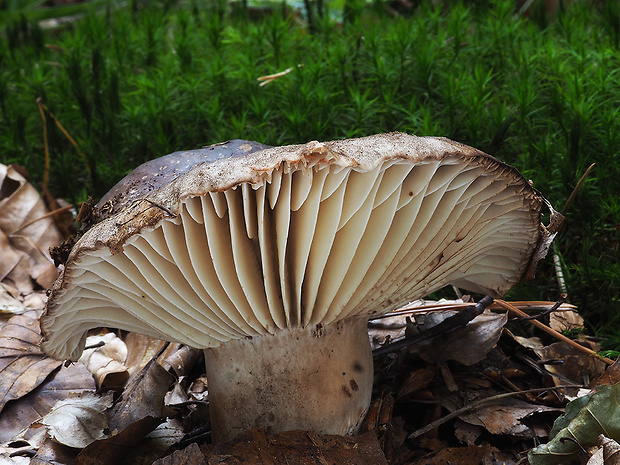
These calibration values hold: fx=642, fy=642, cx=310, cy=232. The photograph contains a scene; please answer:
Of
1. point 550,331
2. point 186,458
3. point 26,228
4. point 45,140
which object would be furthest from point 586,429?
point 45,140

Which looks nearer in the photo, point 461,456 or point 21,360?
point 461,456

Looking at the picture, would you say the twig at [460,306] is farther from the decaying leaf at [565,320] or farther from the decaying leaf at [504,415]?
the decaying leaf at [504,415]

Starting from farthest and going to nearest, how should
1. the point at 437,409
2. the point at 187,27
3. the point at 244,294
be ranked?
the point at 187,27
the point at 437,409
the point at 244,294

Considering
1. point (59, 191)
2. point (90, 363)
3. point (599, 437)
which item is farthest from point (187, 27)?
point (599, 437)

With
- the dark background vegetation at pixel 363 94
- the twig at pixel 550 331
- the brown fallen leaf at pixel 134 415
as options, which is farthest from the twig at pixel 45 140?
the twig at pixel 550 331

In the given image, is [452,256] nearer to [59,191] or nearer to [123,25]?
[59,191]

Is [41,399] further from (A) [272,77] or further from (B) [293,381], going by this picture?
(A) [272,77]
